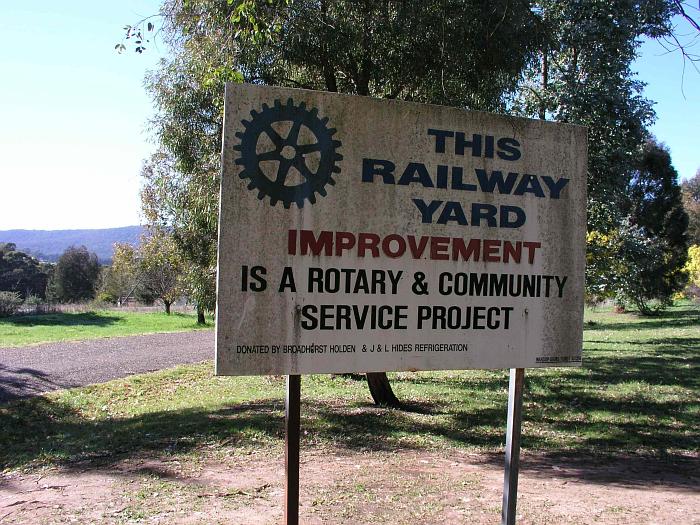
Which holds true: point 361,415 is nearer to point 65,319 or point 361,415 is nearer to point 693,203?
point 65,319

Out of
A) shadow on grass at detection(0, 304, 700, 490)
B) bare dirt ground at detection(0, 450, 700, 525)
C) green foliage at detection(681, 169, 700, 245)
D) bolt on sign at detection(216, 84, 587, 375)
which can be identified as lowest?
shadow on grass at detection(0, 304, 700, 490)

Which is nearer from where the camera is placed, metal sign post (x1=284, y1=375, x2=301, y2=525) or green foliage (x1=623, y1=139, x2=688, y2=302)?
metal sign post (x1=284, y1=375, x2=301, y2=525)

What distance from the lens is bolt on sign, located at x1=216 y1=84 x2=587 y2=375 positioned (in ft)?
11.8

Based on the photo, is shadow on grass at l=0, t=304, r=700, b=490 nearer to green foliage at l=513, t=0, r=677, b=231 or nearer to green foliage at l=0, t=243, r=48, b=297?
green foliage at l=513, t=0, r=677, b=231

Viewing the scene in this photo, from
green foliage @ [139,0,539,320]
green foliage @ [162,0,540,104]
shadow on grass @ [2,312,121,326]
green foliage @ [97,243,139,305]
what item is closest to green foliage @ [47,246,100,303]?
green foliage @ [97,243,139,305]

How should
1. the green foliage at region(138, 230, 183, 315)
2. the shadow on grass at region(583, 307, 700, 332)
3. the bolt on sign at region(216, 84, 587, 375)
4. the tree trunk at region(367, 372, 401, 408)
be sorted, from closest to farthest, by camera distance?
the bolt on sign at region(216, 84, 587, 375) < the tree trunk at region(367, 372, 401, 408) < the shadow on grass at region(583, 307, 700, 332) < the green foliage at region(138, 230, 183, 315)

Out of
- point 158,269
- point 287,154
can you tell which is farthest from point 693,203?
point 287,154

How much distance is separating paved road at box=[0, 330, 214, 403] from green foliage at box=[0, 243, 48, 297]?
131ft

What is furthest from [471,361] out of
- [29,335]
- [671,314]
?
[671,314]

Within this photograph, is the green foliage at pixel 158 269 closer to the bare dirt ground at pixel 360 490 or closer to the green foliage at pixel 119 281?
the green foliage at pixel 119 281

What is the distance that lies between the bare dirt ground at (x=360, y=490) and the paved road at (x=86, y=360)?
767 cm

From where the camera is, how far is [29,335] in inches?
971

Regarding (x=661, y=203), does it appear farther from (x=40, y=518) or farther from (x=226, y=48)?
(x=40, y=518)

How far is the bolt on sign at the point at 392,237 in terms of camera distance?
3607 millimetres
